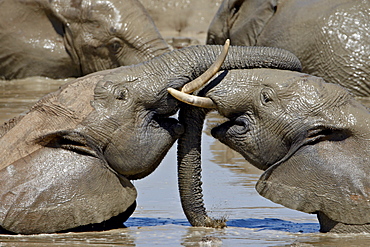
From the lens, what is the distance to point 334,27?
10656mm

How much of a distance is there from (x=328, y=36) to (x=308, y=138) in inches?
213

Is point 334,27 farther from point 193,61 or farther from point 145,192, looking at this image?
point 193,61

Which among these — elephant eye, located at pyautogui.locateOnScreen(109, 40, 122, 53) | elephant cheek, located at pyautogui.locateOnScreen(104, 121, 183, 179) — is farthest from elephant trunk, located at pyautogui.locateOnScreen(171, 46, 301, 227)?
elephant eye, located at pyautogui.locateOnScreen(109, 40, 122, 53)

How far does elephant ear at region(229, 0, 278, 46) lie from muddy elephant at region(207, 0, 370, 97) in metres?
0.04

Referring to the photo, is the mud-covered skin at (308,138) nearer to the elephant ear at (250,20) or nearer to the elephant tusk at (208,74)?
the elephant tusk at (208,74)

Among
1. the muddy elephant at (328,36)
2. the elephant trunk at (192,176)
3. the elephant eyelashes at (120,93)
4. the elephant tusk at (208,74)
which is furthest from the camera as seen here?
the muddy elephant at (328,36)

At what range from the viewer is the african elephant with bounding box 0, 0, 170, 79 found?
11.8 m

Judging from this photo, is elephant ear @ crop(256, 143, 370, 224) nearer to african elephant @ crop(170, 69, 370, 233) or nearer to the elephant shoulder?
african elephant @ crop(170, 69, 370, 233)

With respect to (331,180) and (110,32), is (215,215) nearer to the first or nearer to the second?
(331,180)

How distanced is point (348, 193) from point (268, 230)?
22.8 inches

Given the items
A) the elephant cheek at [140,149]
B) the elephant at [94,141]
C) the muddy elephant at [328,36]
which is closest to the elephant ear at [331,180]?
the elephant at [94,141]

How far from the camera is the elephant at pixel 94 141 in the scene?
5.48m

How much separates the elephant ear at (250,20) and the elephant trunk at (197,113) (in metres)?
5.51

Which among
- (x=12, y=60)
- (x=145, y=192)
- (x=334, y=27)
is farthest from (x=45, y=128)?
(x=12, y=60)
